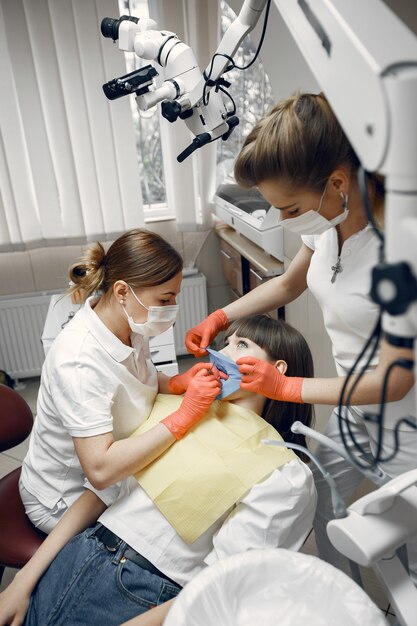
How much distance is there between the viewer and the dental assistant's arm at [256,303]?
145cm

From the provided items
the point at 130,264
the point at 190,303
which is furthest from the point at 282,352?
the point at 190,303

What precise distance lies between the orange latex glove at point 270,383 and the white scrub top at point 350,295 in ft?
0.52

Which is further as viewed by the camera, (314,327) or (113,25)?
(314,327)

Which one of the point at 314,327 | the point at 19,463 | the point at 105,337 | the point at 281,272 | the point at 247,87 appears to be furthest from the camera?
the point at 19,463

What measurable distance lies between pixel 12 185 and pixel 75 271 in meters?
1.62

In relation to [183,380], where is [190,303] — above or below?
below

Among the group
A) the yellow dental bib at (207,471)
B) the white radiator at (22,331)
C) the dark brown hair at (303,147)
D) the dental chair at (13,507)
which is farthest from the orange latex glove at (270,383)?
the white radiator at (22,331)

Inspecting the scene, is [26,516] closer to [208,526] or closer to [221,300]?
[208,526]

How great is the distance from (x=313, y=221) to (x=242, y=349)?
1.41 feet

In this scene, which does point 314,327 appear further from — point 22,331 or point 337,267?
point 22,331

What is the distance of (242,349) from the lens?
1349mm

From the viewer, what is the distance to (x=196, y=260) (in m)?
3.11

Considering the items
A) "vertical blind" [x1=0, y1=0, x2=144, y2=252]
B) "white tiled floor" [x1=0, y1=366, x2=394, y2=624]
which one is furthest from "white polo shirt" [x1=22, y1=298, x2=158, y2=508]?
"vertical blind" [x1=0, y1=0, x2=144, y2=252]

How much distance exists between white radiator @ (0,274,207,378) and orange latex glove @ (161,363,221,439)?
1.85 meters
